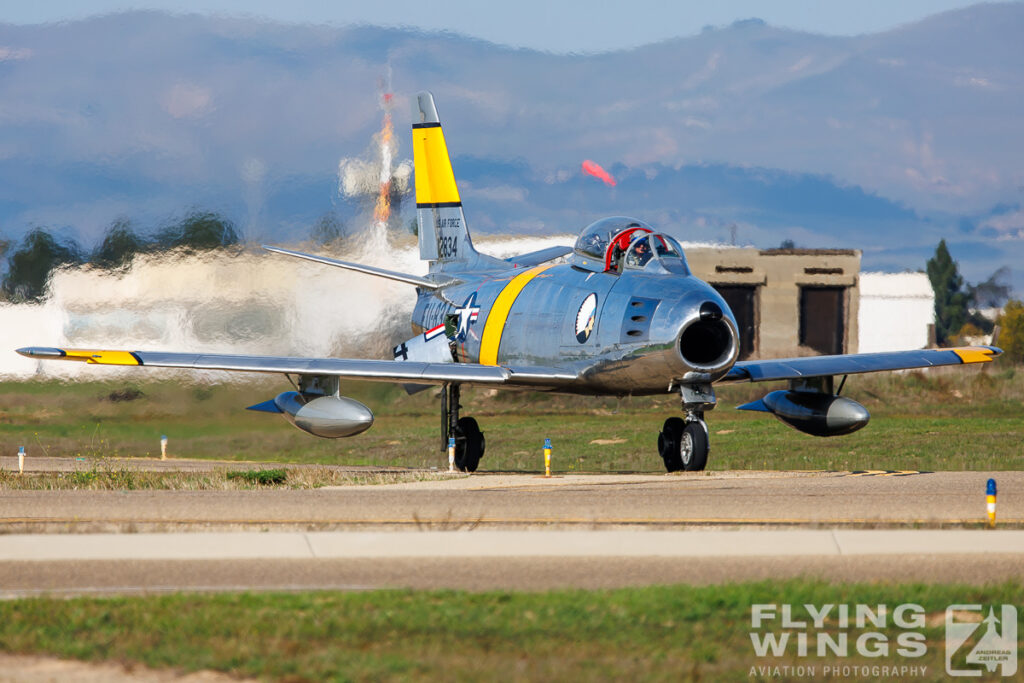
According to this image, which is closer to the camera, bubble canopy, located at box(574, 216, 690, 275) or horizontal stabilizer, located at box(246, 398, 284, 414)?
bubble canopy, located at box(574, 216, 690, 275)

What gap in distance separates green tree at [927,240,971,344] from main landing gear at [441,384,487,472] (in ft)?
333

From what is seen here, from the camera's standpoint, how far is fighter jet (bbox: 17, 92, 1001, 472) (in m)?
20.1

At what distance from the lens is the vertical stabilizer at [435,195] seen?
29.2 metres

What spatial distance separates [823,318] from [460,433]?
158ft

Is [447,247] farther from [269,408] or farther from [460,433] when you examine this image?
[269,408]

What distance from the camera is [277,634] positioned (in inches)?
318

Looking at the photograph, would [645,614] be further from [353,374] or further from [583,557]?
[353,374]

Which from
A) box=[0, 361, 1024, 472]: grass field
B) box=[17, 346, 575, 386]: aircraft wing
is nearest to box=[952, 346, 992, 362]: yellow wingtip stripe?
box=[0, 361, 1024, 472]: grass field

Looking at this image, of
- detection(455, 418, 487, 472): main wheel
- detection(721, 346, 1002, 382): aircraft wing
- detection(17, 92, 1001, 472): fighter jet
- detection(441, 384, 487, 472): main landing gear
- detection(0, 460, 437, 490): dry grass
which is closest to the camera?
detection(0, 460, 437, 490): dry grass

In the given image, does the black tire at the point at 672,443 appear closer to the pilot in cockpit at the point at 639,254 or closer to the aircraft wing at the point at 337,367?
the aircraft wing at the point at 337,367

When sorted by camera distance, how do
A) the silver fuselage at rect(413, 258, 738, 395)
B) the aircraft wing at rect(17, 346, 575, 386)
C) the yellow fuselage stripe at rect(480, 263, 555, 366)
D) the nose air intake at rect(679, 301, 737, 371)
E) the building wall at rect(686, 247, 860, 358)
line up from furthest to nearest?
the building wall at rect(686, 247, 860, 358) → the yellow fuselage stripe at rect(480, 263, 555, 366) → the aircraft wing at rect(17, 346, 575, 386) → the silver fuselage at rect(413, 258, 738, 395) → the nose air intake at rect(679, 301, 737, 371)

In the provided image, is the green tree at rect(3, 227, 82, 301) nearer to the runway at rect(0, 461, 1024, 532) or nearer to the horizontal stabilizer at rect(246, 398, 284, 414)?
the horizontal stabilizer at rect(246, 398, 284, 414)

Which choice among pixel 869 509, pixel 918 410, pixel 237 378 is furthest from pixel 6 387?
pixel 918 410

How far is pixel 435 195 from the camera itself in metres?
29.6
